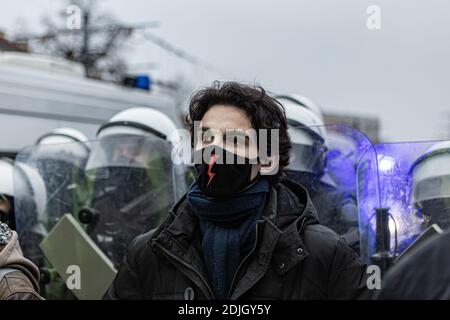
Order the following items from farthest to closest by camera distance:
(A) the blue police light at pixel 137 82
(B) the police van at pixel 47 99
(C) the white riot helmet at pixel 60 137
Answer: (A) the blue police light at pixel 137 82 → (B) the police van at pixel 47 99 → (C) the white riot helmet at pixel 60 137

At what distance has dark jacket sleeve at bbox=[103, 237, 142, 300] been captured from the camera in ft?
7.20

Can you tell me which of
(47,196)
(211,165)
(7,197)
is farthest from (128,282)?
(7,197)

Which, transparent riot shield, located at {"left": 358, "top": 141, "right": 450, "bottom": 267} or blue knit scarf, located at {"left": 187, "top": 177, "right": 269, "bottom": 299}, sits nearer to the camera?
blue knit scarf, located at {"left": 187, "top": 177, "right": 269, "bottom": 299}

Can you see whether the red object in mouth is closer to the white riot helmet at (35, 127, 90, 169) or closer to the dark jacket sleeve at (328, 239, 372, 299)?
the dark jacket sleeve at (328, 239, 372, 299)

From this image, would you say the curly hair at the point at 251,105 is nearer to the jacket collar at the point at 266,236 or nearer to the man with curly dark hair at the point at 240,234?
the man with curly dark hair at the point at 240,234

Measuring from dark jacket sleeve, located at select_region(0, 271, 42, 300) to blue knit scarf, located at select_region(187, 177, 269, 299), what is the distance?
580 mm

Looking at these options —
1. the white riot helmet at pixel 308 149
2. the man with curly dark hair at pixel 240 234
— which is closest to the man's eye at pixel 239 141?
the man with curly dark hair at pixel 240 234

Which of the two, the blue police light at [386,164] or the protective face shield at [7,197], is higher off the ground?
the blue police light at [386,164]

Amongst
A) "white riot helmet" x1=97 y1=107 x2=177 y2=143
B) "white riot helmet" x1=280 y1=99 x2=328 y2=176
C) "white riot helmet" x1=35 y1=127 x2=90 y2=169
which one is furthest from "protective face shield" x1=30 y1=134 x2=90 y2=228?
"white riot helmet" x1=280 y1=99 x2=328 y2=176

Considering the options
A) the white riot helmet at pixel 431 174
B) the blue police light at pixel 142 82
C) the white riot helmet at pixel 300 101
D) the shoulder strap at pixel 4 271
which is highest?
the blue police light at pixel 142 82

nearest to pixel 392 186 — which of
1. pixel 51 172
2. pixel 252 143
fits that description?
pixel 252 143

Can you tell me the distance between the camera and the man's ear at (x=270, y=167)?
2.27 metres
